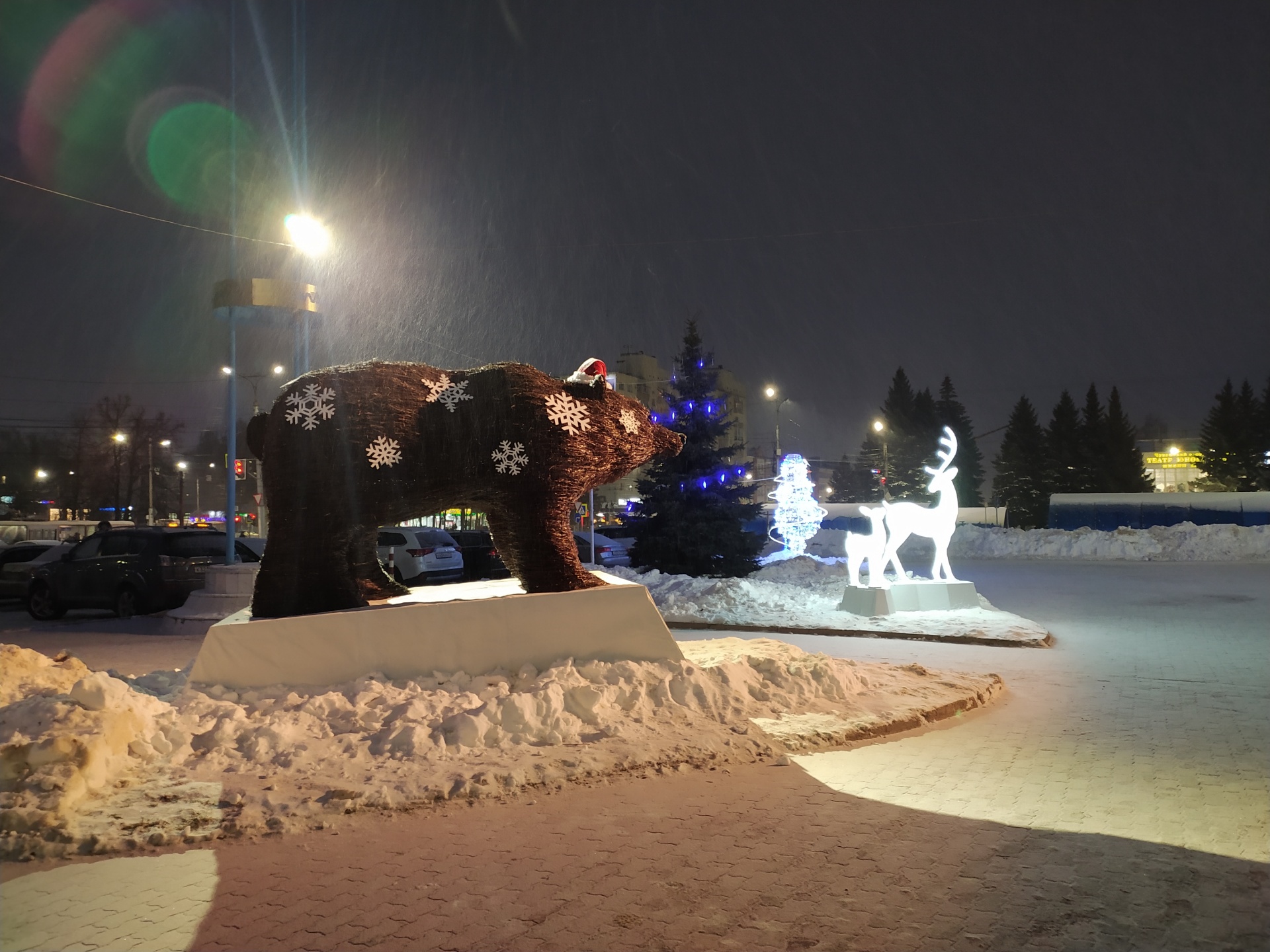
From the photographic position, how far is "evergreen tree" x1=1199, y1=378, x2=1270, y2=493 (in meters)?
57.3

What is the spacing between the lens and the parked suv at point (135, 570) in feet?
52.3

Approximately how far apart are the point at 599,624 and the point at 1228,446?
211 ft

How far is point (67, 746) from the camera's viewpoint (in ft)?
17.1

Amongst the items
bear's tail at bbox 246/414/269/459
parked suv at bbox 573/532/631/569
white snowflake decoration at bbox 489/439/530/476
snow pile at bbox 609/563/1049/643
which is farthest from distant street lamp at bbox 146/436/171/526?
white snowflake decoration at bbox 489/439/530/476

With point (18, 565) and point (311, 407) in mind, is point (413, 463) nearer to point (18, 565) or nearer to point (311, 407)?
point (311, 407)

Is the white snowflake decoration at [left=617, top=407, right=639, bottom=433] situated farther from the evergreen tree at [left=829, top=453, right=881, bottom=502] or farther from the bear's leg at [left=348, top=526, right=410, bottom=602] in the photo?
the evergreen tree at [left=829, top=453, right=881, bottom=502]

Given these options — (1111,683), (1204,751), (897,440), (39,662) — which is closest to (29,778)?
(39,662)

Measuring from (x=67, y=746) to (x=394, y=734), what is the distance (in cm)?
192

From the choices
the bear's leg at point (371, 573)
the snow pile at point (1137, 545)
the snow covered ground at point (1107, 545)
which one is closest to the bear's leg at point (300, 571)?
the bear's leg at point (371, 573)

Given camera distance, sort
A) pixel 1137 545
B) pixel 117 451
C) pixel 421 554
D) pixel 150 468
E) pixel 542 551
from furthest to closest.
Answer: pixel 117 451, pixel 150 468, pixel 1137 545, pixel 421 554, pixel 542 551

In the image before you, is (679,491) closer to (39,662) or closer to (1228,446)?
(39,662)

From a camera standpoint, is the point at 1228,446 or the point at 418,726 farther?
the point at 1228,446

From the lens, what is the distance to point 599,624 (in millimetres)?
7492

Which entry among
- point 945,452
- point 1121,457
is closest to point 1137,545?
point 945,452
